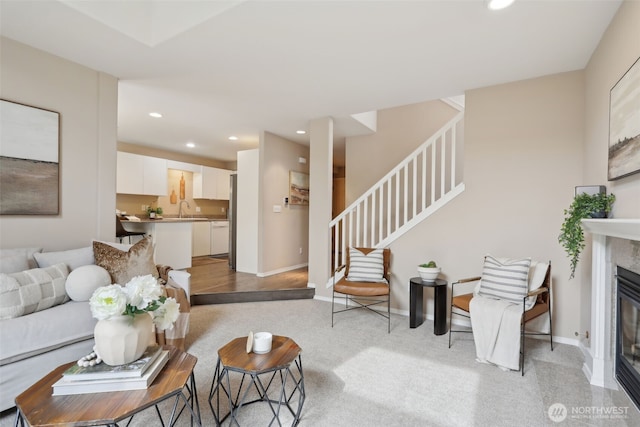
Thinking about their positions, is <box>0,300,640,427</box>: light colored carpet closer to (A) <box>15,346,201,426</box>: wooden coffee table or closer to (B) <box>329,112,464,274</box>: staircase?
(A) <box>15,346,201,426</box>: wooden coffee table

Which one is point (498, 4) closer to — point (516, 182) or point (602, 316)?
point (516, 182)

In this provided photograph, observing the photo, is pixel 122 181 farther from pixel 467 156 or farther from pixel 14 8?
pixel 467 156

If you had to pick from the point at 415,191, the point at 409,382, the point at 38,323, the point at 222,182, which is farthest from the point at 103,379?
the point at 222,182

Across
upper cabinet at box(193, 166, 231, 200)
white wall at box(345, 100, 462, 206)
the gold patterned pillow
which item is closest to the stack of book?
the gold patterned pillow

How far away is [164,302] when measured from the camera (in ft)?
4.89

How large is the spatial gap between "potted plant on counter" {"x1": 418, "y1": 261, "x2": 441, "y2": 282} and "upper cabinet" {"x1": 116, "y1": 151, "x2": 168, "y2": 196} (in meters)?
5.37

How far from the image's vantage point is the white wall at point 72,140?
253 centimetres

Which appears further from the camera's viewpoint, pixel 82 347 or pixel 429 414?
pixel 82 347

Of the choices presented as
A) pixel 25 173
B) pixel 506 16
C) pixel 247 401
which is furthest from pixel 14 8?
pixel 506 16

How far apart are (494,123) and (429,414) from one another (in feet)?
9.32

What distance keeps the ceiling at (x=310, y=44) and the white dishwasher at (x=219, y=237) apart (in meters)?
3.98

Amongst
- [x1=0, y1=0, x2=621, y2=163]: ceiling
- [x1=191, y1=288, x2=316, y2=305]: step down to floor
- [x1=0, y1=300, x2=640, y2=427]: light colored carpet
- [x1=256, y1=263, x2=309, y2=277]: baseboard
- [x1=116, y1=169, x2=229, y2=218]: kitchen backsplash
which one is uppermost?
[x1=0, y1=0, x2=621, y2=163]: ceiling

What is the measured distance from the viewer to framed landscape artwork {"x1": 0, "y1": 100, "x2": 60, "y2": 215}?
2.47m

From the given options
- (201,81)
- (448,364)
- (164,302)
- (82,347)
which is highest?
(201,81)
